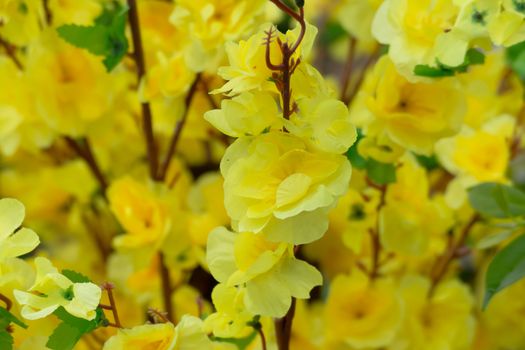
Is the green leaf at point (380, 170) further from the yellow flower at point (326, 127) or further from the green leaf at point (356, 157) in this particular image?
the yellow flower at point (326, 127)

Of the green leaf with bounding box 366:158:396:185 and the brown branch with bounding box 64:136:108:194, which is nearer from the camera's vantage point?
the green leaf with bounding box 366:158:396:185

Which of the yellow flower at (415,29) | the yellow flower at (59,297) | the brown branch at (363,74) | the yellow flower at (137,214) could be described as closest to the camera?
the yellow flower at (59,297)

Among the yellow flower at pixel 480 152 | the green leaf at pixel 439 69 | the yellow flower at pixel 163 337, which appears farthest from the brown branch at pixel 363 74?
the yellow flower at pixel 163 337

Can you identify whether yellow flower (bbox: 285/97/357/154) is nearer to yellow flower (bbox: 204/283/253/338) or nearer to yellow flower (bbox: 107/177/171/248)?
yellow flower (bbox: 204/283/253/338)

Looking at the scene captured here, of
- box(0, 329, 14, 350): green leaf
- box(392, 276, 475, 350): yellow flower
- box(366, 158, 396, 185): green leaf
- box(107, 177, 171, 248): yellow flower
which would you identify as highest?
box(0, 329, 14, 350): green leaf

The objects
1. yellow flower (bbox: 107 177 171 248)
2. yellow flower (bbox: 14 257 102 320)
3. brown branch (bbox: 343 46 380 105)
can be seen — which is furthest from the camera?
brown branch (bbox: 343 46 380 105)

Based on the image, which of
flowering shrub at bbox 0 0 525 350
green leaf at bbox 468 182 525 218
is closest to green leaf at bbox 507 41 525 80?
flowering shrub at bbox 0 0 525 350

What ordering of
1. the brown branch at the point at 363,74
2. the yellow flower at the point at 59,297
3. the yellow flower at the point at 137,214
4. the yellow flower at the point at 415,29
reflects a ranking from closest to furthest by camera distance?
the yellow flower at the point at 59,297 → the yellow flower at the point at 415,29 → the yellow flower at the point at 137,214 → the brown branch at the point at 363,74
